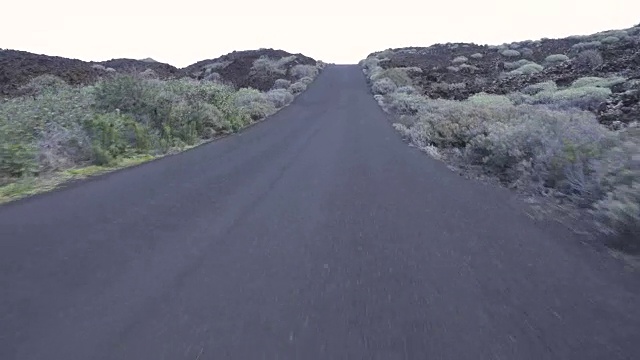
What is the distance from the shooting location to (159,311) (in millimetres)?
3816

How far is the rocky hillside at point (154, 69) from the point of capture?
2972cm

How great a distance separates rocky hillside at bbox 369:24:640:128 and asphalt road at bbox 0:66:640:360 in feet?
28.8

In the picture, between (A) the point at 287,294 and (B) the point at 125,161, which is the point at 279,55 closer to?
(B) the point at 125,161

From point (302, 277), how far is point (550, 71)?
Result: 2990 cm

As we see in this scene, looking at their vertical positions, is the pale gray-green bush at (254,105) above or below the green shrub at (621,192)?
below

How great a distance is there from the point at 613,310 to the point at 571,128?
5.55 metres

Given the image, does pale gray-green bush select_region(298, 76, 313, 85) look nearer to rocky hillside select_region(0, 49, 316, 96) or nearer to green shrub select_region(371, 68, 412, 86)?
rocky hillside select_region(0, 49, 316, 96)

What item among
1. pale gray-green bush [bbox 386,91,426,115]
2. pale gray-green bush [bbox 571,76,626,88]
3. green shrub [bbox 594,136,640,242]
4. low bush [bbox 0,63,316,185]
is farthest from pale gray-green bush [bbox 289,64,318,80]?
green shrub [bbox 594,136,640,242]

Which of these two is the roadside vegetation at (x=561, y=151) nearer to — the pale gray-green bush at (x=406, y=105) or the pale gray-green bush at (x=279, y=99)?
the pale gray-green bush at (x=406, y=105)

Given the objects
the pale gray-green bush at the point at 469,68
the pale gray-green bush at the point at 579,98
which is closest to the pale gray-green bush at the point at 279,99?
the pale gray-green bush at the point at 579,98

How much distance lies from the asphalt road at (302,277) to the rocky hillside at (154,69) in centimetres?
1367

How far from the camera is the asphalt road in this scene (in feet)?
10.9

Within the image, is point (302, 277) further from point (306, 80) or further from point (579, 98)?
point (306, 80)

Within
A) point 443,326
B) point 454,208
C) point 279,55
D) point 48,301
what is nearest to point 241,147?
point 454,208
